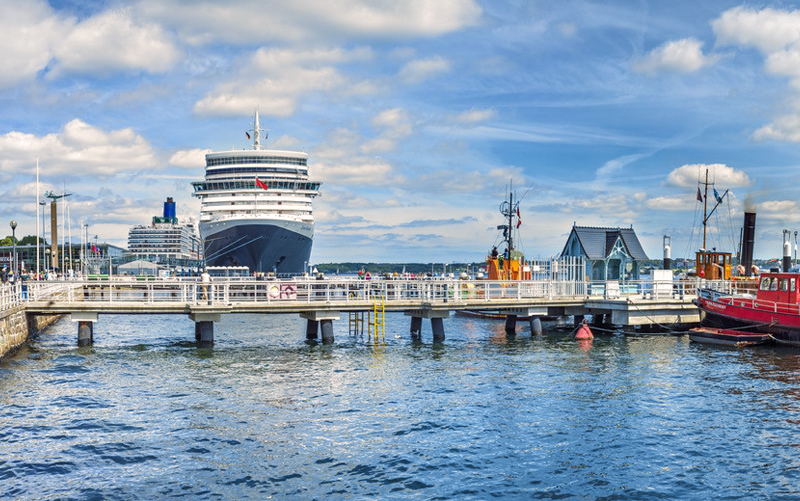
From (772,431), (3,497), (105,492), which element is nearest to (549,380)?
(772,431)

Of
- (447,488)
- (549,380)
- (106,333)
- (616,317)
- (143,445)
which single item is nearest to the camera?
(447,488)

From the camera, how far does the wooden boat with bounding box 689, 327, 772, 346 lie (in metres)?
35.2

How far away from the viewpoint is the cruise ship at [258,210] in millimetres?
76875

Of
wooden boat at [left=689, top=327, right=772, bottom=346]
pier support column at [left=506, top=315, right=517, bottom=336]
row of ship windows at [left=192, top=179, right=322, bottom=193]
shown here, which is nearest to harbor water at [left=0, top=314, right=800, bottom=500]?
wooden boat at [left=689, top=327, right=772, bottom=346]

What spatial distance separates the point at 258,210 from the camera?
269 ft

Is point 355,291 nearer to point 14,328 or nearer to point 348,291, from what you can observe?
point 348,291

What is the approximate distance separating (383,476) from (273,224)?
62933 mm

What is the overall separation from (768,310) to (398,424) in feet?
82.3

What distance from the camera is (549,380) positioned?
87.6ft

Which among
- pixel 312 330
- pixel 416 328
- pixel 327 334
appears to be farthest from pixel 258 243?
pixel 327 334

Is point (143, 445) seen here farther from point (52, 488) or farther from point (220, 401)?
point (220, 401)

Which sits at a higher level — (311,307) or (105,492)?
(311,307)

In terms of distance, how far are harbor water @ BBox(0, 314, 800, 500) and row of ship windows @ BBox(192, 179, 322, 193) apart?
2003 inches

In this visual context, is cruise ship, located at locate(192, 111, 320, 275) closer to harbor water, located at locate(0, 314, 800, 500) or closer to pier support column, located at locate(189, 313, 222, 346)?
pier support column, located at locate(189, 313, 222, 346)
